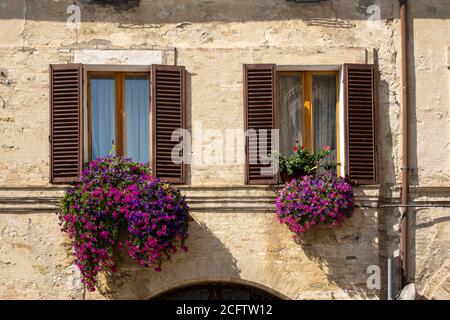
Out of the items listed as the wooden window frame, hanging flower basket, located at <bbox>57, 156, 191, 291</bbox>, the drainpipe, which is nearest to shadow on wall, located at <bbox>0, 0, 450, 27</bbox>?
the drainpipe

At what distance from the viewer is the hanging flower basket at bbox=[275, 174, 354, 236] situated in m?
16.9

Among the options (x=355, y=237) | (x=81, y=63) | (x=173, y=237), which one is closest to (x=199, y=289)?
(x=173, y=237)

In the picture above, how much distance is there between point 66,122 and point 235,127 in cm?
227

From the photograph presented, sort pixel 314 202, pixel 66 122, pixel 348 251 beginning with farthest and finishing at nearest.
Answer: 1. pixel 66 122
2. pixel 348 251
3. pixel 314 202

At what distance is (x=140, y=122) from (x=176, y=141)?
651mm

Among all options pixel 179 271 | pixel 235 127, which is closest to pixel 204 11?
pixel 235 127

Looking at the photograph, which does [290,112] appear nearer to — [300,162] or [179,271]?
[300,162]

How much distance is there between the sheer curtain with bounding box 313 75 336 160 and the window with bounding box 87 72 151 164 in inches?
91.2

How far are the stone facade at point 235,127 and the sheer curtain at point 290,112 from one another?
387 millimetres

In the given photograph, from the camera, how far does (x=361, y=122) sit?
17.6 metres

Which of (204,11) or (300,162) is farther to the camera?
(204,11)

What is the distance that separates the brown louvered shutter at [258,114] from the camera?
17406 millimetres

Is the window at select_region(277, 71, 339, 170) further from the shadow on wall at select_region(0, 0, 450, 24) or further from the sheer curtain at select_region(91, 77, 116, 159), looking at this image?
the sheer curtain at select_region(91, 77, 116, 159)

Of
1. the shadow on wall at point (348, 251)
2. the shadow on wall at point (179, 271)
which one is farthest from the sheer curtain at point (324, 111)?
the shadow on wall at point (179, 271)
